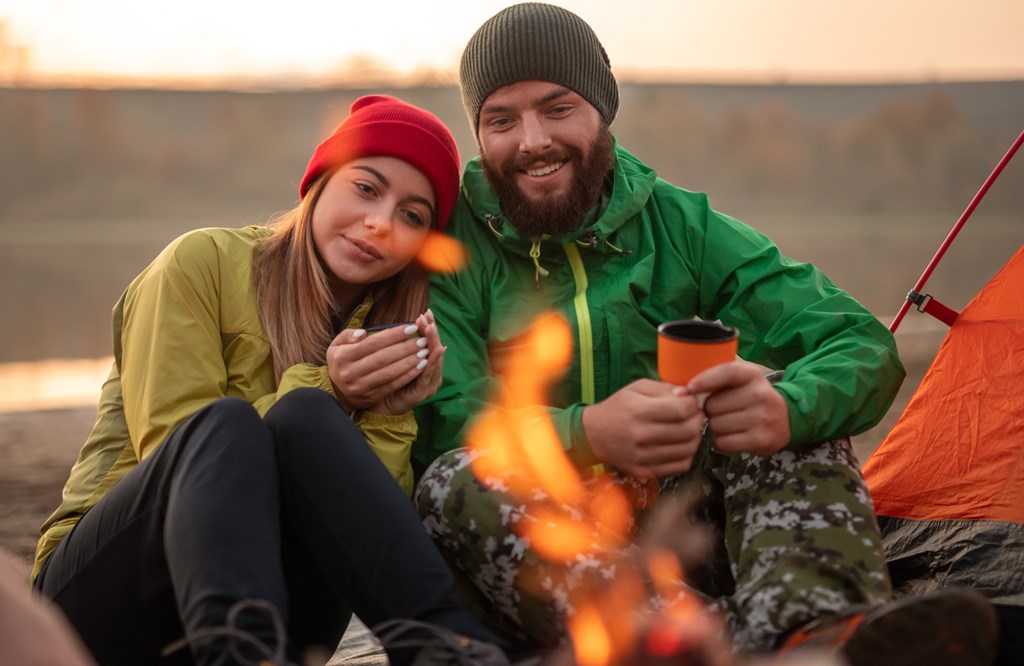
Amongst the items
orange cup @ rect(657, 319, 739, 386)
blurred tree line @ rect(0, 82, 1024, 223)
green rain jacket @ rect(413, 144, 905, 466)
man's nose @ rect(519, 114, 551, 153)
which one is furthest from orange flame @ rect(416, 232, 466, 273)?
blurred tree line @ rect(0, 82, 1024, 223)

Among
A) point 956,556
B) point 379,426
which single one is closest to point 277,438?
point 379,426

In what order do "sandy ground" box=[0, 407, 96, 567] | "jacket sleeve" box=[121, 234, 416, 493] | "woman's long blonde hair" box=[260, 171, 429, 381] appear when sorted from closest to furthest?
1. "jacket sleeve" box=[121, 234, 416, 493]
2. "woman's long blonde hair" box=[260, 171, 429, 381]
3. "sandy ground" box=[0, 407, 96, 567]

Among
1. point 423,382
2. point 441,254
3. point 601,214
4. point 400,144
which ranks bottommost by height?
point 423,382

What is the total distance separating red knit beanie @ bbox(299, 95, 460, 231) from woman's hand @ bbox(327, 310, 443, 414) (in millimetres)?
417

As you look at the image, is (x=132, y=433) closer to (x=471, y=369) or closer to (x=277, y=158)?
(x=471, y=369)

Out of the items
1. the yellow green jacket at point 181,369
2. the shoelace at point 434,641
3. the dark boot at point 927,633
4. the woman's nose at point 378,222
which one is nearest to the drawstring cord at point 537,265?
the woman's nose at point 378,222

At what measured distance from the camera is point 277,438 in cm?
170

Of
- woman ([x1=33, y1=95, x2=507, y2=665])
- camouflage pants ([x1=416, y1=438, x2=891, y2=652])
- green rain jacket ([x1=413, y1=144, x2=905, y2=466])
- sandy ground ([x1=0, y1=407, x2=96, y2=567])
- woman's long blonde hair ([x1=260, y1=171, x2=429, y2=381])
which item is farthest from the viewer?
sandy ground ([x1=0, y1=407, x2=96, y2=567])

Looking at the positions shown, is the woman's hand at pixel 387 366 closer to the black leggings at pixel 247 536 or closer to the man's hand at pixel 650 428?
the black leggings at pixel 247 536

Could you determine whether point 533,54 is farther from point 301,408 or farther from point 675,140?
point 675,140

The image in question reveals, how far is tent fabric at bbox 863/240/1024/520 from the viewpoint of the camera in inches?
91.0

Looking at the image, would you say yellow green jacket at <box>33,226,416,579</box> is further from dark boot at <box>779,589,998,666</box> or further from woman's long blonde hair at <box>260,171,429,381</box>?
dark boot at <box>779,589,998,666</box>

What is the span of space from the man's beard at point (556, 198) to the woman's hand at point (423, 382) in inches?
16.1

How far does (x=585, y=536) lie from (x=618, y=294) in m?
0.64
